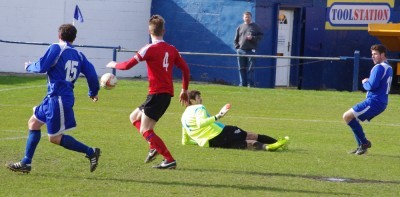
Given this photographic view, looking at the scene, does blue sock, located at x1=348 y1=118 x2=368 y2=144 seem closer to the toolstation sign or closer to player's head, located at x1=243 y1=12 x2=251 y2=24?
player's head, located at x1=243 y1=12 x2=251 y2=24

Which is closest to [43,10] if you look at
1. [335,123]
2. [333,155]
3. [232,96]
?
[232,96]

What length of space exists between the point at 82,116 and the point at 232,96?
543 centimetres

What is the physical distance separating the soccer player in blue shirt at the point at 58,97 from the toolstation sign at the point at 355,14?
18.6 meters

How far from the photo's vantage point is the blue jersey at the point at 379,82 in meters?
14.1

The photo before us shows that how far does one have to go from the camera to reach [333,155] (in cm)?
1403

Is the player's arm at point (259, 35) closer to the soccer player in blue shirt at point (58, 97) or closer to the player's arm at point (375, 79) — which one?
the player's arm at point (375, 79)

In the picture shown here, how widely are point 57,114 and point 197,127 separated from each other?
11.8 feet

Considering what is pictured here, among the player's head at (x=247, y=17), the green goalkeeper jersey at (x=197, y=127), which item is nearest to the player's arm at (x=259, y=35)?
the player's head at (x=247, y=17)

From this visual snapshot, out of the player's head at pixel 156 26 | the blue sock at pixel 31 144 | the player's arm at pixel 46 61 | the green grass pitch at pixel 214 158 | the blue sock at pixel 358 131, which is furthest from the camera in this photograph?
the blue sock at pixel 358 131

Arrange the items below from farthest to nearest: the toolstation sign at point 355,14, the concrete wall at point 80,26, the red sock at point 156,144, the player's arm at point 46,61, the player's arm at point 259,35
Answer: the toolstation sign at point 355,14 < the concrete wall at point 80,26 < the player's arm at point 259,35 < the red sock at point 156,144 < the player's arm at point 46,61

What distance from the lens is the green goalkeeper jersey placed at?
14008 mm

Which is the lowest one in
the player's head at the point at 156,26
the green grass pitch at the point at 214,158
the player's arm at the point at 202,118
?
the green grass pitch at the point at 214,158

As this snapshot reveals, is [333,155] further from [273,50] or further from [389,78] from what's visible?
[273,50]

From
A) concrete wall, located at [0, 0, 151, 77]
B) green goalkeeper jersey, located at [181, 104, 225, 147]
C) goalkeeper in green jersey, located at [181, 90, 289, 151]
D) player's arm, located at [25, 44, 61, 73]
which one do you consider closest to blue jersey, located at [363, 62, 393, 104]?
goalkeeper in green jersey, located at [181, 90, 289, 151]
